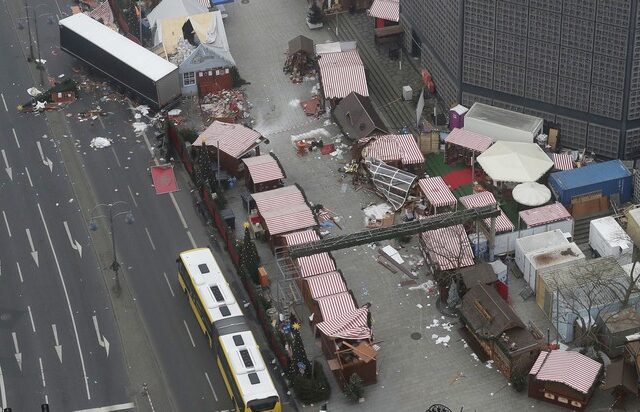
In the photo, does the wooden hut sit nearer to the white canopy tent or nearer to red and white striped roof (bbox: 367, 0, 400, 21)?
the white canopy tent

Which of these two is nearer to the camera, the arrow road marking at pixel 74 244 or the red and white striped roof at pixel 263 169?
the arrow road marking at pixel 74 244

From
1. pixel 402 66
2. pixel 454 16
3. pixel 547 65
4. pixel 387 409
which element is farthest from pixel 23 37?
pixel 387 409

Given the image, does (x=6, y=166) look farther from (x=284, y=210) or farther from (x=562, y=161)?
(x=562, y=161)

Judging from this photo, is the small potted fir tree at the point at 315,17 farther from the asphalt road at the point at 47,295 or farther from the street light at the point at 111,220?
the street light at the point at 111,220

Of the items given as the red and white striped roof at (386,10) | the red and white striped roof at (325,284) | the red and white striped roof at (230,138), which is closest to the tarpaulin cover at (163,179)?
the red and white striped roof at (230,138)

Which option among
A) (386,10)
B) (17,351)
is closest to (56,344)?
(17,351)

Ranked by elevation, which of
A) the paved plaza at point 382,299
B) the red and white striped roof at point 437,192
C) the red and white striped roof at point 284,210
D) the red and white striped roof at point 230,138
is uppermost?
the red and white striped roof at point 230,138
